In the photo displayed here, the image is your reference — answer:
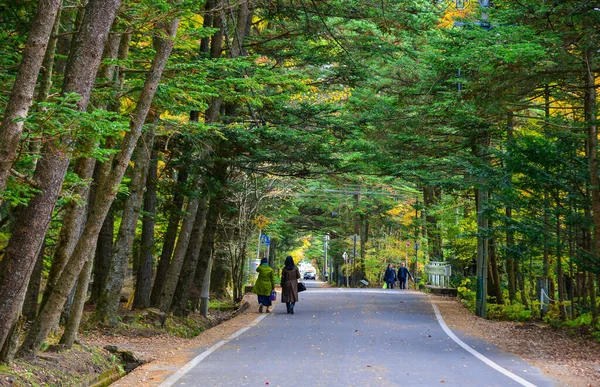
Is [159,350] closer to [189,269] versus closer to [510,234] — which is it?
[189,269]

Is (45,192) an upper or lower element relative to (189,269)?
upper

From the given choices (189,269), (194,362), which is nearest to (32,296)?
(189,269)

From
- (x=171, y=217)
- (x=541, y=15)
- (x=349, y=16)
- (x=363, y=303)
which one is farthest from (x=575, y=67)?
(x=363, y=303)

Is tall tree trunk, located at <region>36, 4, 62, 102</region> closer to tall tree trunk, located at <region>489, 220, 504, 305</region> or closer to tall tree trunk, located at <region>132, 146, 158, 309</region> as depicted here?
tall tree trunk, located at <region>132, 146, 158, 309</region>

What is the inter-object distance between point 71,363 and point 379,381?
13.1 feet

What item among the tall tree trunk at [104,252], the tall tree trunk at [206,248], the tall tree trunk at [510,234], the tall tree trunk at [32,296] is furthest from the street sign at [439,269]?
the tall tree trunk at [32,296]

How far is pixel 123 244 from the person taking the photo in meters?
15.3

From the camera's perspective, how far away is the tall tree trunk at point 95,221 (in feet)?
29.9

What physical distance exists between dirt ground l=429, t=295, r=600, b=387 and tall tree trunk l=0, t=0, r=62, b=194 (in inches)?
296

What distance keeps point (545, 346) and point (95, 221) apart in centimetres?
967

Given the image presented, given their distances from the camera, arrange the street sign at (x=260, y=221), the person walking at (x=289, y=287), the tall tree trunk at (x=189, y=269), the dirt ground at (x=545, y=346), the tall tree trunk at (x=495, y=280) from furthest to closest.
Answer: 1. the street sign at (x=260, y=221)
2. the tall tree trunk at (x=495, y=280)
3. the person walking at (x=289, y=287)
4. the tall tree trunk at (x=189, y=269)
5. the dirt ground at (x=545, y=346)

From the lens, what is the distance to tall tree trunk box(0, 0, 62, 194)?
727cm

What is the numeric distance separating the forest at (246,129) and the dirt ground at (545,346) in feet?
3.09

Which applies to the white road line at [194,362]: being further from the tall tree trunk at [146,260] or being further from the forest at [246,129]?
the tall tree trunk at [146,260]
